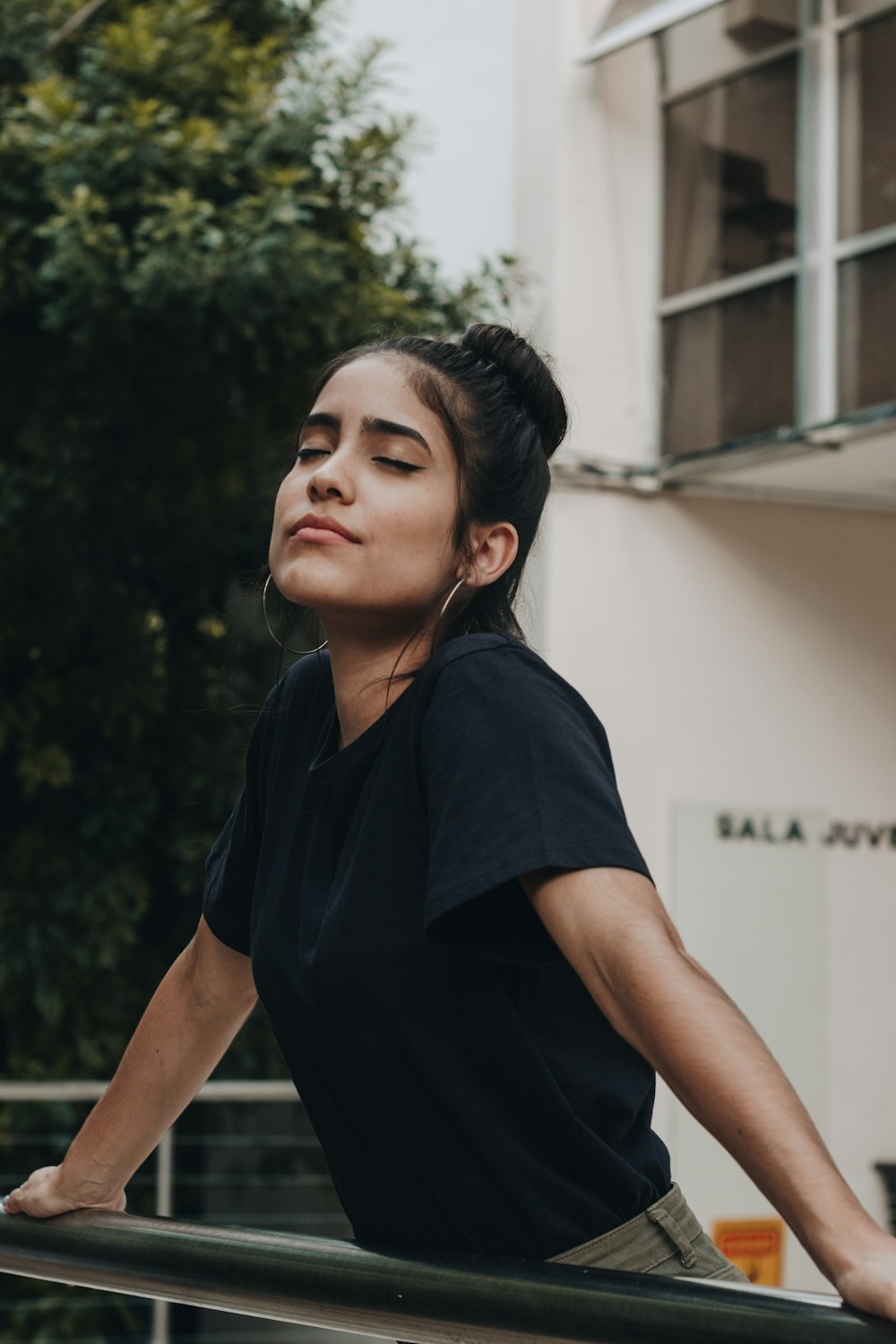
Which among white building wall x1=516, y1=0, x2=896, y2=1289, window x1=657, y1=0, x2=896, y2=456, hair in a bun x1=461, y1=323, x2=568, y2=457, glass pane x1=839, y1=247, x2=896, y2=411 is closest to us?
hair in a bun x1=461, y1=323, x2=568, y2=457

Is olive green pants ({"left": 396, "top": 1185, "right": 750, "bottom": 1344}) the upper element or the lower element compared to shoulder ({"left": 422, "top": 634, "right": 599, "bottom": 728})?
lower

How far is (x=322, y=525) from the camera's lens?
60.7 inches

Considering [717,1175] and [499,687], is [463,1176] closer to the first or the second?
[499,687]

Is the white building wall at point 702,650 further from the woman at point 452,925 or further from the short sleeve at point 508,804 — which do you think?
the short sleeve at point 508,804

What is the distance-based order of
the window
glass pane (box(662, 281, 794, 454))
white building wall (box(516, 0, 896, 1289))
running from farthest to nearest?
white building wall (box(516, 0, 896, 1289)) → glass pane (box(662, 281, 794, 454)) → the window

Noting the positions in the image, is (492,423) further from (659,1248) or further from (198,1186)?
(198,1186)

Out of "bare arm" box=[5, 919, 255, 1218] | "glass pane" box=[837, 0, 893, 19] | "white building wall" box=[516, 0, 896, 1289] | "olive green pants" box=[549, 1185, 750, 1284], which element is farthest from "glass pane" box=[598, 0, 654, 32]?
"olive green pants" box=[549, 1185, 750, 1284]

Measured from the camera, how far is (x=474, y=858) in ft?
4.12

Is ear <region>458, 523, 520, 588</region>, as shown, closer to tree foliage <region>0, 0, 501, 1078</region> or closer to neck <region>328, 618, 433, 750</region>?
neck <region>328, 618, 433, 750</region>

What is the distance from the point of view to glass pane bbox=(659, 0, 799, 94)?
658cm

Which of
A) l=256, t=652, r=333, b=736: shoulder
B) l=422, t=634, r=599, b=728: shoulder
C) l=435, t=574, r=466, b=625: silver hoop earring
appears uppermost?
l=435, t=574, r=466, b=625: silver hoop earring

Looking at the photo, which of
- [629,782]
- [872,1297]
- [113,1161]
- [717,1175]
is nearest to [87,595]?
[629,782]

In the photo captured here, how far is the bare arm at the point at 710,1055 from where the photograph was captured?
3.32 feet

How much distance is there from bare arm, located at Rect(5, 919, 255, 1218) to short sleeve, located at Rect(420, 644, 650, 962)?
1.66ft
